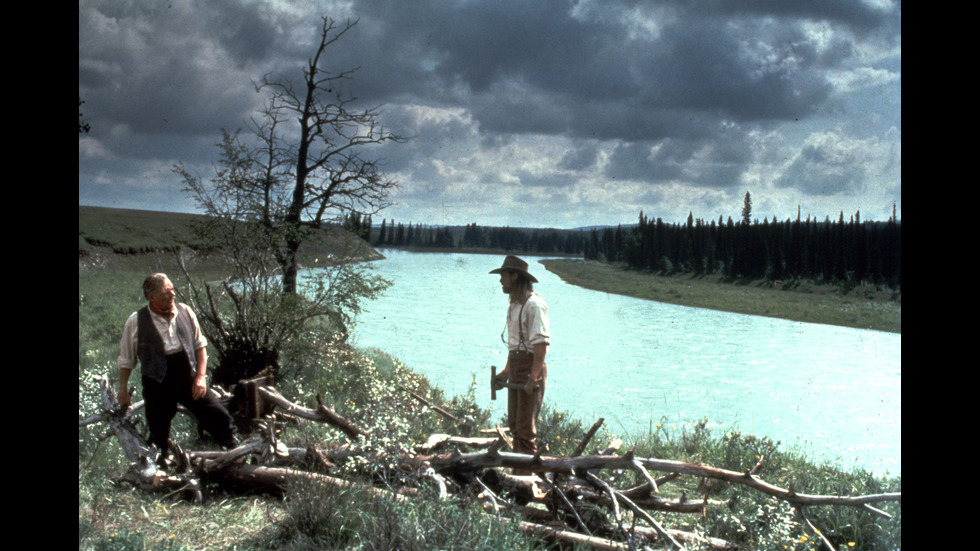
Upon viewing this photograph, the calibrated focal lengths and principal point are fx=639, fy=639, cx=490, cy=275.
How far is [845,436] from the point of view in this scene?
20.2 m

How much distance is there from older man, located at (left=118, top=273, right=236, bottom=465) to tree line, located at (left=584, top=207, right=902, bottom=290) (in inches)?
2470

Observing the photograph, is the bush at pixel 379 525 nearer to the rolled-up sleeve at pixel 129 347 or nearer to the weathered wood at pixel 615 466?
the weathered wood at pixel 615 466

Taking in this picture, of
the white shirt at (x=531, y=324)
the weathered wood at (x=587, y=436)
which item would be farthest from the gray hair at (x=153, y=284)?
the weathered wood at (x=587, y=436)

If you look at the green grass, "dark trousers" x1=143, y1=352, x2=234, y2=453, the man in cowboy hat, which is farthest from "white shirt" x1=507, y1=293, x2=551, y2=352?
"dark trousers" x1=143, y1=352, x2=234, y2=453

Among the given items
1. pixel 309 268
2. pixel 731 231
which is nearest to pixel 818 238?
pixel 731 231

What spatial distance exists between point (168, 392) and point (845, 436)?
66.8 ft

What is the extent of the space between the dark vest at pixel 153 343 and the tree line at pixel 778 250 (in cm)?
6288

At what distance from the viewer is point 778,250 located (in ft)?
236

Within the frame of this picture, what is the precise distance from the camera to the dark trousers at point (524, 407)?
271 inches

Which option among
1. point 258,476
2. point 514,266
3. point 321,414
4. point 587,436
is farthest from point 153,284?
point 587,436

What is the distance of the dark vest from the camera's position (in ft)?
19.5

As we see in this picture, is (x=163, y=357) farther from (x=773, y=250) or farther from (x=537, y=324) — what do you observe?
(x=773, y=250)

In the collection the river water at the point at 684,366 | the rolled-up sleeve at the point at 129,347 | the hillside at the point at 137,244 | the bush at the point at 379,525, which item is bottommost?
the river water at the point at 684,366
